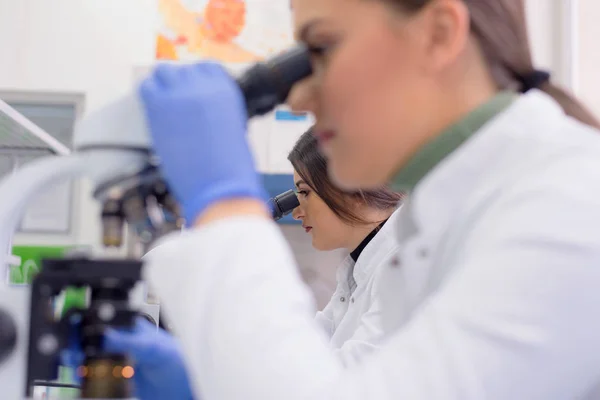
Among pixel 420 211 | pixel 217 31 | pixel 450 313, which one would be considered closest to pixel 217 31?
pixel 217 31

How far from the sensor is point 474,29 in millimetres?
750

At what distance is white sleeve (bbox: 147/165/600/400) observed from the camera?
1.86 feet

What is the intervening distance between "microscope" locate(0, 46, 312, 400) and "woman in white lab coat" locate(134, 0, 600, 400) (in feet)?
0.18

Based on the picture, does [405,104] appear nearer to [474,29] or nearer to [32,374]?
[474,29]

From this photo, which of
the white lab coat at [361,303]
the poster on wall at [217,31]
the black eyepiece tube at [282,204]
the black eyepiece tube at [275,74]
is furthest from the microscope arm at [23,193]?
the poster on wall at [217,31]

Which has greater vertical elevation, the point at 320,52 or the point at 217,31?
the point at 217,31

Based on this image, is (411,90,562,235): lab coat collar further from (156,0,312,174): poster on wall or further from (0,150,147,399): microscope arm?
(156,0,312,174): poster on wall

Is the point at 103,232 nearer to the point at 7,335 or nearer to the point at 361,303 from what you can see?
the point at 7,335

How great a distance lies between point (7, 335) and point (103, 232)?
0.14 meters

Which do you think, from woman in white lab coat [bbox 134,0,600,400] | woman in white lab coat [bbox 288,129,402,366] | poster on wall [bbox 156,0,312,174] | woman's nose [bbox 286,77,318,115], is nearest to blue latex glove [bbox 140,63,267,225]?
woman in white lab coat [bbox 134,0,600,400]

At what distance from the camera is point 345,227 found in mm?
2094

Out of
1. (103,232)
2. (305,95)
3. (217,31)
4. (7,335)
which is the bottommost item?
(7,335)

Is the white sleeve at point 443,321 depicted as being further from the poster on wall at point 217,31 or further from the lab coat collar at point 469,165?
the poster on wall at point 217,31

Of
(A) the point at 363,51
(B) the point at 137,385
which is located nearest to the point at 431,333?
(A) the point at 363,51
